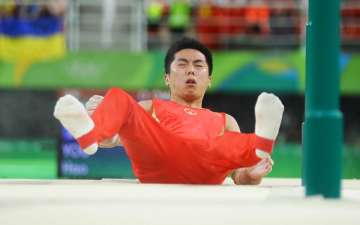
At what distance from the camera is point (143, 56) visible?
9617 millimetres

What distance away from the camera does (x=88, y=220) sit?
1407 mm

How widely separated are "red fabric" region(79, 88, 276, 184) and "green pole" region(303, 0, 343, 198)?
0.67 meters

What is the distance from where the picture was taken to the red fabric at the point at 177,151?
239cm

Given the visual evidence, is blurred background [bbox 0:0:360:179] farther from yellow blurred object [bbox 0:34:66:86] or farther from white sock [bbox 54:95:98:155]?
white sock [bbox 54:95:98:155]

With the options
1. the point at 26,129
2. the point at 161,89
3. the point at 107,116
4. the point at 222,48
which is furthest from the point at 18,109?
the point at 107,116

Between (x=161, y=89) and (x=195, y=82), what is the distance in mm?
6846

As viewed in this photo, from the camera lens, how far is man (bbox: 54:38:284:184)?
7.15 feet

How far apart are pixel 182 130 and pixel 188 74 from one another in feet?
1.06

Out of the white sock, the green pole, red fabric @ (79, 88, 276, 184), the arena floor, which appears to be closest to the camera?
the arena floor

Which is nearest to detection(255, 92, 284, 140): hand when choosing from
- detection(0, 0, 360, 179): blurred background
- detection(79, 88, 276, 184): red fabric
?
detection(79, 88, 276, 184): red fabric

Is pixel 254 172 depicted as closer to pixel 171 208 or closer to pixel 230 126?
pixel 230 126

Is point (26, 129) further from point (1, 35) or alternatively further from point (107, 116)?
point (107, 116)

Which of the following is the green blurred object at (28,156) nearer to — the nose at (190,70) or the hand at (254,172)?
the nose at (190,70)

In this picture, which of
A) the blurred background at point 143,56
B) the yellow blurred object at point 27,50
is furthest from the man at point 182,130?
the yellow blurred object at point 27,50
